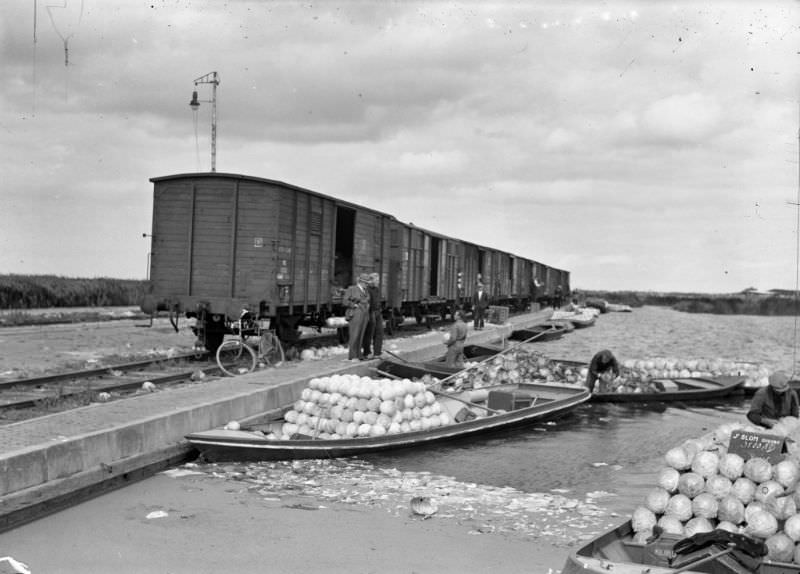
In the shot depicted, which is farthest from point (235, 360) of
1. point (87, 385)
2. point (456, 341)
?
point (456, 341)

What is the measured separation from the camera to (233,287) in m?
17.9

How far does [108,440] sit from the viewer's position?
9008mm

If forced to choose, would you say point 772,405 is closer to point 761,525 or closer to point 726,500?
point 726,500

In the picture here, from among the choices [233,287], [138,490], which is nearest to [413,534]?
[138,490]

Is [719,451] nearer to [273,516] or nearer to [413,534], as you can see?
[413,534]

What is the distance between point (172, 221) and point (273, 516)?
37.6 ft

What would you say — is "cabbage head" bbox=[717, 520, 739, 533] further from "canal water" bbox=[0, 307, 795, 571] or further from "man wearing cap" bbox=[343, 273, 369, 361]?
"man wearing cap" bbox=[343, 273, 369, 361]

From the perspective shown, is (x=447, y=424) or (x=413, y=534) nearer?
(x=413, y=534)

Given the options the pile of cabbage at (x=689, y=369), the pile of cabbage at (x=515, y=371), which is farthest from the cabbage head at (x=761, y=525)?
the pile of cabbage at (x=689, y=369)

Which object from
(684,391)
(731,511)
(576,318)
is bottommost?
(684,391)

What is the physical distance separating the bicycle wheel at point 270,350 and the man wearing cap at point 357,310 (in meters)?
1.92

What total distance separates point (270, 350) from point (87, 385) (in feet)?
13.9

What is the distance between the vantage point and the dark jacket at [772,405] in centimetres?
1025

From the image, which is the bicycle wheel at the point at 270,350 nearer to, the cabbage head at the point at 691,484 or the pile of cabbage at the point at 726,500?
the pile of cabbage at the point at 726,500
